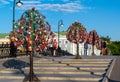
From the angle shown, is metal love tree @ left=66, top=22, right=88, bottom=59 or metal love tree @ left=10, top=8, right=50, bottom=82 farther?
metal love tree @ left=66, top=22, right=88, bottom=59

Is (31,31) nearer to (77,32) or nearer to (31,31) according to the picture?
(31,31)

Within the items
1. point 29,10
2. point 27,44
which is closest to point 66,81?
point 27,44

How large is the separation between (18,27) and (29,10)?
3.03ft

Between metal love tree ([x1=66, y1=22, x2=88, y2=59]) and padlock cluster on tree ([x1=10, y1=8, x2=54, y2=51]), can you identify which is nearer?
padlock cluster on tree ([x1=10, y1=8, x2=54, y2=51])

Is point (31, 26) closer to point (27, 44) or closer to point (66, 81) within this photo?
point (27, 44)

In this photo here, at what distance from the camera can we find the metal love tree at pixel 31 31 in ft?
52.8

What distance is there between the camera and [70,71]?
66.7ft

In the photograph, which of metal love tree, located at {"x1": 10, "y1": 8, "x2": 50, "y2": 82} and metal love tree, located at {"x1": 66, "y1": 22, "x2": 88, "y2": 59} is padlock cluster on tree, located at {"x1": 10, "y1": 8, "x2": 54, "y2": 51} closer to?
metal love tree, located at {"x1": 10, "y1": 8, "x2": 50, "y2": 82}

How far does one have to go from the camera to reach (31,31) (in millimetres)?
16031

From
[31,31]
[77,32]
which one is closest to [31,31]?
[31,31]

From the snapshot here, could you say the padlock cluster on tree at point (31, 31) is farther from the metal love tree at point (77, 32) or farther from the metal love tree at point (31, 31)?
the metal love tree at point (77, 32)

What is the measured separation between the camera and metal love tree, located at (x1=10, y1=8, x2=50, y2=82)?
16.1 metres

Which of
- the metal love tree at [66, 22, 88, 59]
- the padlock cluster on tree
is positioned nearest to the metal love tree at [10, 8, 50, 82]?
the padlock cluster on tree

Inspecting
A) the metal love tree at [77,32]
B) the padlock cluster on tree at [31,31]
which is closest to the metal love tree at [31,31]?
the padlock cluster on tree at [31,31]
